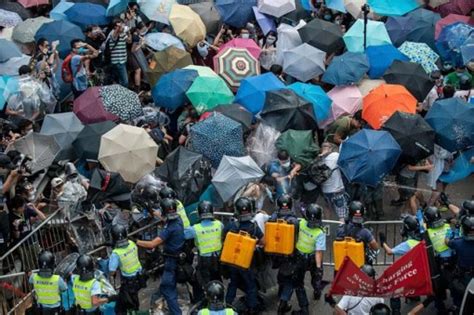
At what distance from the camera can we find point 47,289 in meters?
11.0

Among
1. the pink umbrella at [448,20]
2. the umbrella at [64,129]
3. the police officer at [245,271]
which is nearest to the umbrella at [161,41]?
the umbrella at [64,129]

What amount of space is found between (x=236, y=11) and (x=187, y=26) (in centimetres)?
112

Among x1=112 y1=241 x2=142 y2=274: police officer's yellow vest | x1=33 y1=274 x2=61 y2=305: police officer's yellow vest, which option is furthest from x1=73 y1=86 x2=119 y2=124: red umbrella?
x1=33 y1=274 x2=61 y2=305: police officer's yellow vest

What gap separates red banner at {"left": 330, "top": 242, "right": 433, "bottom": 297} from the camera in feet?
33.6

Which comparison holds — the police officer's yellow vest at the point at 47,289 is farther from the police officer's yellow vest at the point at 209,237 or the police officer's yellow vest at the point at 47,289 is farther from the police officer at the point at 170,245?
the police officer's yellow vest at the point at 209,237

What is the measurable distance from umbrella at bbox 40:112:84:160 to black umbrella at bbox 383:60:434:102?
16.6 feet

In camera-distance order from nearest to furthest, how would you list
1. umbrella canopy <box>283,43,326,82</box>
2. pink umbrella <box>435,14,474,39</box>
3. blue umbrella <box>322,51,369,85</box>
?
blue umbrella <box>322,51,369,85</box>, umbrella canopy <box>283,43,326,82</box>, pink umbrella <box>435,14,474,39</box>

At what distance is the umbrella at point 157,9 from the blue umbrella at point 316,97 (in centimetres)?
356

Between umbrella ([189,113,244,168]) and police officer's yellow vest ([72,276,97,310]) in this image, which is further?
umbrella ([189,113,244,168])

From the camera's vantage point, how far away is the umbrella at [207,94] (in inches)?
585

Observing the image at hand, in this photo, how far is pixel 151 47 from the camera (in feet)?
55.9

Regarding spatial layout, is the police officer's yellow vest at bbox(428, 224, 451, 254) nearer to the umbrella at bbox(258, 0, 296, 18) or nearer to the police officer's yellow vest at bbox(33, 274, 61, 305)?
the police officer's yellow vest at bbox(33, 274, 61, 305)

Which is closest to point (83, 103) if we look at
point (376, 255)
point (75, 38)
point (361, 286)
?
point (75, 38)

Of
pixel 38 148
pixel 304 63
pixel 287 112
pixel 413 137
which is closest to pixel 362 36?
pixel 304 63
